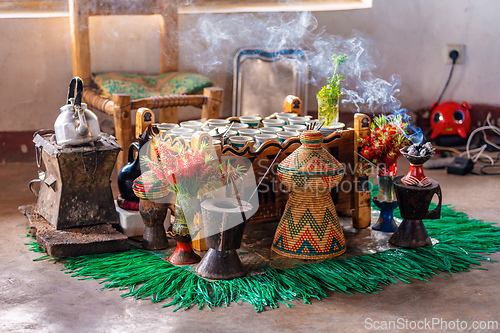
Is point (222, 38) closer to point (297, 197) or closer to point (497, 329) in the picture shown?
point (297, 197)

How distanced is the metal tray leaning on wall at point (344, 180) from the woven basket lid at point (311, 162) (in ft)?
0.74

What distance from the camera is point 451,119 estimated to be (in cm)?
571

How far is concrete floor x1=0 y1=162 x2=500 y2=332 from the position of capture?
254 cm

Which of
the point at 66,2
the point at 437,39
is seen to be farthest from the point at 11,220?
the point at 437,39

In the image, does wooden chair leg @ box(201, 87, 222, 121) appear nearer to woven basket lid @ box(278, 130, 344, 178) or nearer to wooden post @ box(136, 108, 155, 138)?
wooden post @ box(136, 108, 155, 138)

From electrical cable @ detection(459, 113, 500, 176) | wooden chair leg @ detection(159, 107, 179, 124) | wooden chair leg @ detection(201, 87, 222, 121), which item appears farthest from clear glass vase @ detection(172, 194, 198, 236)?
electrical cable @ detection(459, 113, 500, 176)

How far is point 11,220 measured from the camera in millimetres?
3840

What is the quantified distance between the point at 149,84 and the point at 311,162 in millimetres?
2223

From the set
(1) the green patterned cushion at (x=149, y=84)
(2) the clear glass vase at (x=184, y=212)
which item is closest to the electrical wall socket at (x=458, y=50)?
(1) the green patterned cushion at (x=149, y=84)

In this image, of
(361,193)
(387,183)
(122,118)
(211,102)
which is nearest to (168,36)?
(211,102)

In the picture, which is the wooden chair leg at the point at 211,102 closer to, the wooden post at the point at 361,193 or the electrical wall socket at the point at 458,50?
the wooden post at the point at 361,193

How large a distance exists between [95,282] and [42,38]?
285 centimetres

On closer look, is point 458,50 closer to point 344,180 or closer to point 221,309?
point 344,180

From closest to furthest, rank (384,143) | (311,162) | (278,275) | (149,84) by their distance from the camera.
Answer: (278,275) → (311,162) → (384,143) → (149,84)
